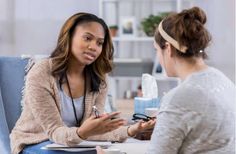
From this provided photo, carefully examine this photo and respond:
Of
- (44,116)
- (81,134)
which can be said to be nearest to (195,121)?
(81,134)

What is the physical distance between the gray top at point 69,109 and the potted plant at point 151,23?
1.97m

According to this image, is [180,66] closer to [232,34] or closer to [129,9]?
[232,34]

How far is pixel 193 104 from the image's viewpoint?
1.17 meters

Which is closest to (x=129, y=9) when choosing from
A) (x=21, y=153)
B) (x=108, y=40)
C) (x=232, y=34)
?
(x=232, y=34)

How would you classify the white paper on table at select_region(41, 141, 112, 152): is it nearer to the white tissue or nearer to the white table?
the white table

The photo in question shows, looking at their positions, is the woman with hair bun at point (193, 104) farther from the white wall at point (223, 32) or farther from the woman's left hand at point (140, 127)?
the white wall at point (223, 32)

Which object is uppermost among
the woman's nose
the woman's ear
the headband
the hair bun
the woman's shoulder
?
the hair bun

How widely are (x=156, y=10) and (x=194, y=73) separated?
281 cm

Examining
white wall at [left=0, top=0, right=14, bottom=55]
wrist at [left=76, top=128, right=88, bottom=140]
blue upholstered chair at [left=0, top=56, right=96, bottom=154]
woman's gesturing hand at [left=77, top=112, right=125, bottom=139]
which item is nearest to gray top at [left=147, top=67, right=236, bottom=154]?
woman's gesturing hand at [left=77, top=112, right=125, bottom=139]

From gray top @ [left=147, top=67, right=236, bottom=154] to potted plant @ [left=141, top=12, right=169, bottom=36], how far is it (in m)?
2.53

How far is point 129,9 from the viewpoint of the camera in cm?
399

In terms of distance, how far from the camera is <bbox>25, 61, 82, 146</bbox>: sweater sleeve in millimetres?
1685

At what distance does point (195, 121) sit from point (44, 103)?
0.73 m

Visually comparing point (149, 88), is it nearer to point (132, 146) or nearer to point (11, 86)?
point (132, 146)
